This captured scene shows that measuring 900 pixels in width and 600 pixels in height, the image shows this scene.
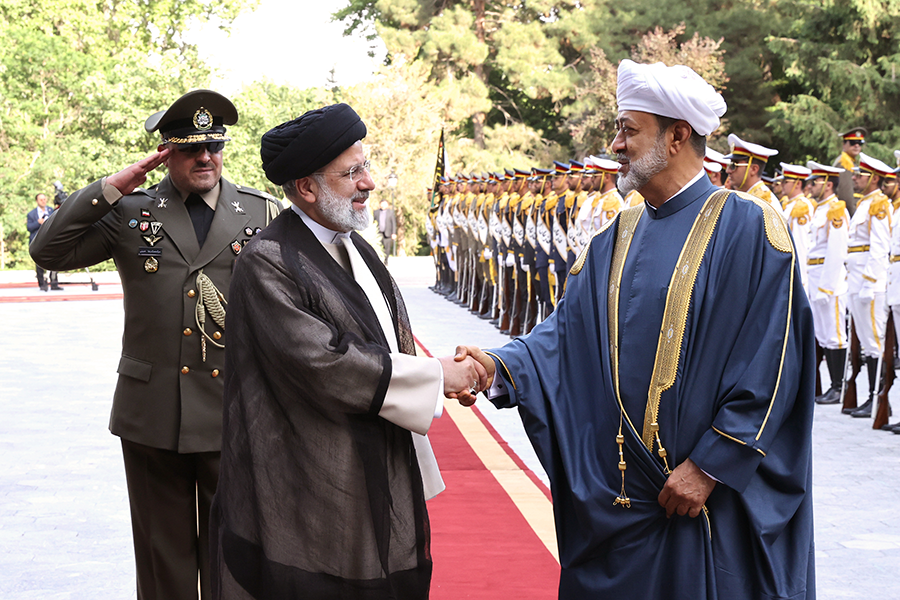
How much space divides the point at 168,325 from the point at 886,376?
6.42m

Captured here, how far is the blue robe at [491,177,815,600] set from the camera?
9.55 feet

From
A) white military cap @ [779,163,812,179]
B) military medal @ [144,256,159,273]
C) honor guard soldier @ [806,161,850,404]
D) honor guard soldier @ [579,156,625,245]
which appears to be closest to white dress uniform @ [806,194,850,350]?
honor guard soldier @ [806,161,850,404]

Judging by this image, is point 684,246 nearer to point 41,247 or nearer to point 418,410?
point 418,410

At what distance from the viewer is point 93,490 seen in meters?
6.46

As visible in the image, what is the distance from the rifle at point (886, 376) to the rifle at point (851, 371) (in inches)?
29.3

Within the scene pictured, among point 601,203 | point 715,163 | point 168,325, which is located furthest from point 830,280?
point 168,325

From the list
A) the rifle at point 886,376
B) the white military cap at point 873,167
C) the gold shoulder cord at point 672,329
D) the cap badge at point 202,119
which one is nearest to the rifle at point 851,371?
the rifle at point 886,376

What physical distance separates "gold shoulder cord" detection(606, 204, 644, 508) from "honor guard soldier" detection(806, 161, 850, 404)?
6984 millimetres

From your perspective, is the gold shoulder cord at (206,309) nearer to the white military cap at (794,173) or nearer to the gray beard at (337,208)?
the gray beard at (337,208)

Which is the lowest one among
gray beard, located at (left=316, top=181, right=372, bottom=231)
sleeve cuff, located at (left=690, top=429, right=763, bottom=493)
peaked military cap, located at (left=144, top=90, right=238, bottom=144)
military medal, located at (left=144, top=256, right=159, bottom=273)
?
sleeve cuff, located at (left=690, top=429, right=763, bottom=493)

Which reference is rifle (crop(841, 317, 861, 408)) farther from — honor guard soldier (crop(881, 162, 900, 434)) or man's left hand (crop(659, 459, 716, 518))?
man's left hand (crop(659, 459, 716, 518))

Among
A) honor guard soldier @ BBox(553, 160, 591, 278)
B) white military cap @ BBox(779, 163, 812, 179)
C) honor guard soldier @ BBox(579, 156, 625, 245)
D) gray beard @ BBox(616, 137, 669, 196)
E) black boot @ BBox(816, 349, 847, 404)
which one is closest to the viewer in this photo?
gray beard @ BBox(616, 137, 669, 196)

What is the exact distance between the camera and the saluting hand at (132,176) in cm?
359

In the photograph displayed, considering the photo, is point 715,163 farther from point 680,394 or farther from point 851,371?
point 680,394
